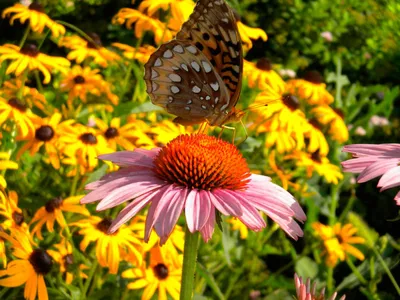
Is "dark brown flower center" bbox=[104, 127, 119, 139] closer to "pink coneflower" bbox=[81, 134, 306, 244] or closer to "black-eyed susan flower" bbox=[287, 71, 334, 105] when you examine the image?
"pink coneflower" bbox=[81, 134, 306, 244]

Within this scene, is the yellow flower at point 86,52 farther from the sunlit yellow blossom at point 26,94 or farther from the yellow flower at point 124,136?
the yellow flower at point 124,136

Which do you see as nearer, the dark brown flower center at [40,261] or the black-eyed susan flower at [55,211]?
the dark brown flower center at [40,261]

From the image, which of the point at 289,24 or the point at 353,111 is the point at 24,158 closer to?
the point at 353,111

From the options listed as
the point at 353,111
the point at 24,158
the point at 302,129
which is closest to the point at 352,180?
the point at 353,111

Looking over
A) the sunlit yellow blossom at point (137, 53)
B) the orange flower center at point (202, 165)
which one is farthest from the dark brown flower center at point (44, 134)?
the orange flower center at point (202, 165)

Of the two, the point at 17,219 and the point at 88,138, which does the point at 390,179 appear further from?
the point at 88,138
